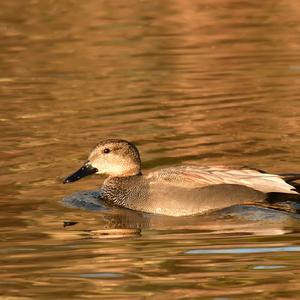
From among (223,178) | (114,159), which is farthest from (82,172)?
(223,178)

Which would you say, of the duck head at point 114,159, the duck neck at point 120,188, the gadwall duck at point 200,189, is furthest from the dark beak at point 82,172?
the gadwall duck at point 200,189

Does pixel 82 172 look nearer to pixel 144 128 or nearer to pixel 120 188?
pixel 120 188

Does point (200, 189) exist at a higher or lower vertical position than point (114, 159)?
lower

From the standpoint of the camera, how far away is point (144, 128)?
635 inches

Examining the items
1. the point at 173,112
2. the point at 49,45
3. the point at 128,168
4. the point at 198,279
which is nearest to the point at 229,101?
the point at 173,112

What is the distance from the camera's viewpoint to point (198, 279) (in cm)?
940

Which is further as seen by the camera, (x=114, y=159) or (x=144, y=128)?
(x=144, y=128)

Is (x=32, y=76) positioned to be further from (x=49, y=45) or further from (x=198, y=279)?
(x=198, y=279)

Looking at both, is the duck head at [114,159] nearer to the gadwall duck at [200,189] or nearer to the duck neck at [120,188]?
the duck neck at [120,188]

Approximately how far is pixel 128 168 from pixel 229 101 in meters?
4.99

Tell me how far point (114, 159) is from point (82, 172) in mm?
333

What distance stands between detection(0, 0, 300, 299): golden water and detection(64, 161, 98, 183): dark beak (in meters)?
0.29

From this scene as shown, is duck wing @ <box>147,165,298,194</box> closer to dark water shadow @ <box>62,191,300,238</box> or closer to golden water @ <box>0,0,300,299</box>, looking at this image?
dark water shadow @ <box>62,191,300,238</box>

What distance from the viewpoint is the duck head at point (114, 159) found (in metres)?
13.0
